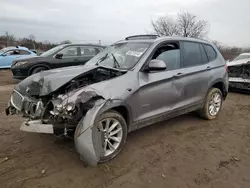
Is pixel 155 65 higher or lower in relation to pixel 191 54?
lower

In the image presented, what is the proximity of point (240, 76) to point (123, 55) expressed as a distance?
603 centimetres

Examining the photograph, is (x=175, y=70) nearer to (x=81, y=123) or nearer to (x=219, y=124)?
(x=219, y=124)

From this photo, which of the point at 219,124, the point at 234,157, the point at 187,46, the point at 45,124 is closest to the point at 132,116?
the point at 45,124

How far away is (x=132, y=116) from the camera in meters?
3.66

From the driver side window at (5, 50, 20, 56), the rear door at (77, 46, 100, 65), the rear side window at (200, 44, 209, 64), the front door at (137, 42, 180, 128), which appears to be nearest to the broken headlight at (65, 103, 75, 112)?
the front door at (137, 42, 180, 128)

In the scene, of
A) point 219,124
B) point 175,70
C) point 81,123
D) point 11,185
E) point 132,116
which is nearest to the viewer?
point 11,185

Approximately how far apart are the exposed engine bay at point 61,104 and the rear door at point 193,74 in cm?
145

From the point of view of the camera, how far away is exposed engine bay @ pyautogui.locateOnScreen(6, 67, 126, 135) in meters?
3.05

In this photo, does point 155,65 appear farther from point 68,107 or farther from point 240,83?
point 240,83

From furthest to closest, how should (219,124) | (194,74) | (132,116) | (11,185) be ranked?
(219,124) → (194,74) → (132,116) → (11,185)

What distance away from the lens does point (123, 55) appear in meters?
4.28

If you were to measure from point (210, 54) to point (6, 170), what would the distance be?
4.58 m

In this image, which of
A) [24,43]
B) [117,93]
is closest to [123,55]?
[117,93]

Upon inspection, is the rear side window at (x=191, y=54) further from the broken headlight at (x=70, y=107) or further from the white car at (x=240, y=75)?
the white car at (x=240, y=75)
